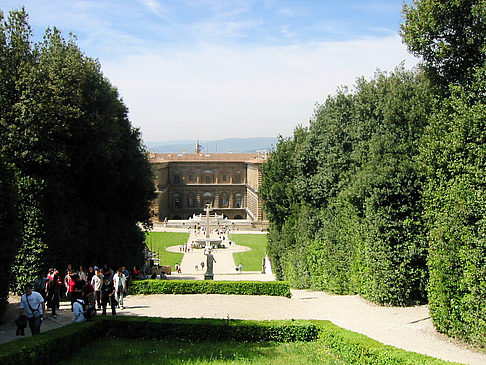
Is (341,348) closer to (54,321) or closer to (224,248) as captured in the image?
(54,321)

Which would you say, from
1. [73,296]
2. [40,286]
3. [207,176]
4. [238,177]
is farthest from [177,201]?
[40,286]

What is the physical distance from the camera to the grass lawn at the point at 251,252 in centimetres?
3950

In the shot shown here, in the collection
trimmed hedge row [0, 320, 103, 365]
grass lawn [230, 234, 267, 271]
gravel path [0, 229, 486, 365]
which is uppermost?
trimmed hedge row [0, 320, 103, 365]

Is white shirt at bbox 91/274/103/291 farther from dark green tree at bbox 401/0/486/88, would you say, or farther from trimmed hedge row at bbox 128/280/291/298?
dark green tree at bbox 401/0/486/88

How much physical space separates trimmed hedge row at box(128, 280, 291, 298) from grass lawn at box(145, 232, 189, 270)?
1906 cm

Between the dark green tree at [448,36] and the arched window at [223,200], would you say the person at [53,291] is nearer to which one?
the dark green tree at [448,36]

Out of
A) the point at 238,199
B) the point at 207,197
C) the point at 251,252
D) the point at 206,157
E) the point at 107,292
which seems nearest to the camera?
the point at 107,292

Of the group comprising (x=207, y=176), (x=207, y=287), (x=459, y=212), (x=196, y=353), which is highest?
(x=207, y=176)

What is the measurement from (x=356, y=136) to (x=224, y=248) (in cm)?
3158

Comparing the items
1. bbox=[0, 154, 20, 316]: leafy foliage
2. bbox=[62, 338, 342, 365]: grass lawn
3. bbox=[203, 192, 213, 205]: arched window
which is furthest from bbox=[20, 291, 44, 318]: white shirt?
bbox=[203, 192, 213, 205]: arched window

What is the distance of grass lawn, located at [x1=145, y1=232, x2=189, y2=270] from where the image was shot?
41.2m

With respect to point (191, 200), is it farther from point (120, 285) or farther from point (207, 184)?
point (120, 285)

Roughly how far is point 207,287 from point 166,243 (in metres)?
34.5

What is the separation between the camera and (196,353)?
32.1 feet
